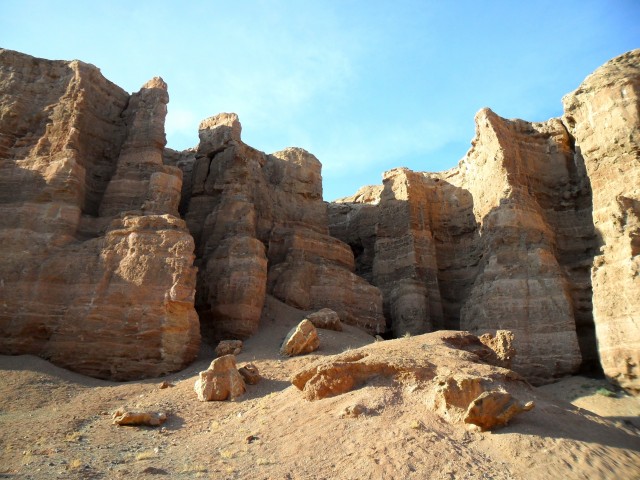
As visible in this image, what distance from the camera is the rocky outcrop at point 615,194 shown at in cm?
2170

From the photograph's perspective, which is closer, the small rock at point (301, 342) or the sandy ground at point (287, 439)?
the sandy ground at point (287, 439)

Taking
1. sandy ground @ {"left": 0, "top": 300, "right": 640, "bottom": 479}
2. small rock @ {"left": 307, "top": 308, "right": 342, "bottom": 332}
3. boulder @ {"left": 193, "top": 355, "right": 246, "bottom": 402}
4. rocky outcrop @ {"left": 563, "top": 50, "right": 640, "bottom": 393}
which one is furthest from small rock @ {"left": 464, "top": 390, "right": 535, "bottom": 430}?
small rock @ {"left": 307, "top": 308, "right": 342, "bottom": 332}

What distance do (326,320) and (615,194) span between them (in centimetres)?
1625

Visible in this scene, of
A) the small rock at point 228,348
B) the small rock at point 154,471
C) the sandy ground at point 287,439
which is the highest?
the small rock at point 228,348

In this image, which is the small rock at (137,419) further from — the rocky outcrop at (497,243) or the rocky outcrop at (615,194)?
the rocky outcrop at (615,194)

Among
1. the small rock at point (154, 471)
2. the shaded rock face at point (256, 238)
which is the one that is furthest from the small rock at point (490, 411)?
the shaded rock face at point (256, 238)

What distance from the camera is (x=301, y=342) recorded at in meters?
20.6

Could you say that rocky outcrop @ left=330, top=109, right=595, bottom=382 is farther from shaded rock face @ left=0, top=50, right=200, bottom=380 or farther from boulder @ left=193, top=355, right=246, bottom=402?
shaded rock face @ left=0, top=50, right=200, bottom=380

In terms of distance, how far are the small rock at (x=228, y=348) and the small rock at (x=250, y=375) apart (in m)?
4.03

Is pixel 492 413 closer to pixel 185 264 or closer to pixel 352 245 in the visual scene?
pixel 185 264

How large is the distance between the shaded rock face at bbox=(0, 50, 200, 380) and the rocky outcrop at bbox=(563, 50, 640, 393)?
731 inches

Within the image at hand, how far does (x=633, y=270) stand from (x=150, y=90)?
27664 millimetres

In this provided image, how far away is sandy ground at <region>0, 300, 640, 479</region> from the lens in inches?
407

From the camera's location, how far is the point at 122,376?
19000mm
